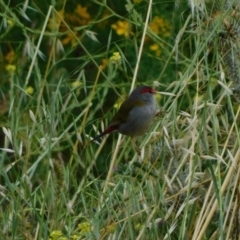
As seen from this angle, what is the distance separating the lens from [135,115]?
14.2 ft

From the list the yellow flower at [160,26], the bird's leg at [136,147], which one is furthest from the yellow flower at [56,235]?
the yellow flower at [160,26]

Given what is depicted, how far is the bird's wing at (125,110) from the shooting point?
4242 mm

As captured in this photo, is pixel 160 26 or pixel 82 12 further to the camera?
pixel 82 12

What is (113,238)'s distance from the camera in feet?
11.5

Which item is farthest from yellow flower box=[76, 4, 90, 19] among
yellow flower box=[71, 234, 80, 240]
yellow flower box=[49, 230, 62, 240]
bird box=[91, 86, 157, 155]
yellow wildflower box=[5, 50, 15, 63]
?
yellow flower box=[49, 230, 62, 240]

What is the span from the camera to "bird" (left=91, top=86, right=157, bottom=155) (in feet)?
13.5

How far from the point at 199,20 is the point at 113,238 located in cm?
76

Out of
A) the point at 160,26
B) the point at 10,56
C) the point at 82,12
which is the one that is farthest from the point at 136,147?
the point at 82,12

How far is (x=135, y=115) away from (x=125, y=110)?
0.15ft

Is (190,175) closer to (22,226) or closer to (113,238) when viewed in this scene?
(113,238)

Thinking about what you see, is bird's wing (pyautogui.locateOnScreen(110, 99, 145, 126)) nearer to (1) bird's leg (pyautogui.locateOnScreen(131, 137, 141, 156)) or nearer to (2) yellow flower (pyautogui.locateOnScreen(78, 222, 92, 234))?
(1) bird's leg (pyautogui.locateOnScreen(131, 137, 141, 156))

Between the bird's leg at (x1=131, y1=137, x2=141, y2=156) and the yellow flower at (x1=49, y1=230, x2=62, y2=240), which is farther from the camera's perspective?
the bird's leg at (x1=131, y1=137, x2=141, y2=156)

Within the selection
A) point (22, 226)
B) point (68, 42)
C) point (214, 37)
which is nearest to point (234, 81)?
point (214, 37)

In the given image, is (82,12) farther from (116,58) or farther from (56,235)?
(56,235)
